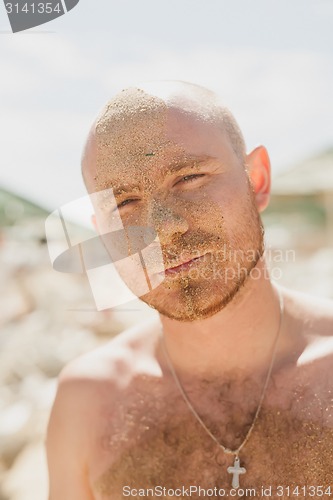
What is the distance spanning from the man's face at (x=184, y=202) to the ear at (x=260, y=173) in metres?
0.13

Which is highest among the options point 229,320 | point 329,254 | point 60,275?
point 229,320

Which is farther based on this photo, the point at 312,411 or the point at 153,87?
the point at 153,87

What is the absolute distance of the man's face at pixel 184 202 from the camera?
4.95 feet

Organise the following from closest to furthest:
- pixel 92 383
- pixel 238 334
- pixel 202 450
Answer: pixel 202 450 → pixel 238 334 → pixel 92 383

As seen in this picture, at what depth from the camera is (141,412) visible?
169 cm

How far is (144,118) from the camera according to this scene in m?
1.60

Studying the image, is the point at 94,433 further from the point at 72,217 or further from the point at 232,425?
the point at 72,217

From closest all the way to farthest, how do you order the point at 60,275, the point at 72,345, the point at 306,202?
1. the point at 72,345
2. the point at 60,275
3. the point at 306,202

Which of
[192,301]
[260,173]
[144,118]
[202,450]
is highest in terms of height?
[144,118]

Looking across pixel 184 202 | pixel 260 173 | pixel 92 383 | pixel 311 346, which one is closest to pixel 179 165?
pixel 184 202

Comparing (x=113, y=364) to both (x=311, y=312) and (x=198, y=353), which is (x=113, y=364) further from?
A: (x=311, y=312)

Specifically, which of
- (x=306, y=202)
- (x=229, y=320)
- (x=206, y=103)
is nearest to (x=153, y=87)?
(x=206, y=103)

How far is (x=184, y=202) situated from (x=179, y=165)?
0.34 feet

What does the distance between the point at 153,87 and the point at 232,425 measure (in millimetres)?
969
